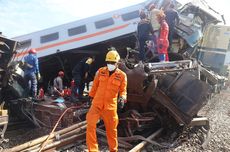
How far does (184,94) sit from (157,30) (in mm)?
2368

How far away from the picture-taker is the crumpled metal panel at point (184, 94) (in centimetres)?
723

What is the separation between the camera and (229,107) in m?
13.2

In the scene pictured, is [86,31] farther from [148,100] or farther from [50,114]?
[148,100]

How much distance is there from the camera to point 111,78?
5.80 meters

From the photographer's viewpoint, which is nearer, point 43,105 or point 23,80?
point 43,105

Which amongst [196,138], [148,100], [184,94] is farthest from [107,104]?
[196,138]

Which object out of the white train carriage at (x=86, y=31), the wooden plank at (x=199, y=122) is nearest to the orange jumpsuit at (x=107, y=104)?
the wooden plank at (x=199, y=122)

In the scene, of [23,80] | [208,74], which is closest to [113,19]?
[23,80]

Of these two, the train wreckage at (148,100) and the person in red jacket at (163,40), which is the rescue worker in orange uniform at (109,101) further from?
the person in red jacket at (163,40)

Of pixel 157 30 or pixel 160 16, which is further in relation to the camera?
pixel 157 30

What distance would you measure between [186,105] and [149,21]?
2902 millimetres

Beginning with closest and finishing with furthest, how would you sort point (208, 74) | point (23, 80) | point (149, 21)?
point (208, 74), point (149, 21), point (23, 80)

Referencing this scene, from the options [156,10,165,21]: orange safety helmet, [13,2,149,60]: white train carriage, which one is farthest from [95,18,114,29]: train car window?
[156,10,165,21]: orange safety helmet

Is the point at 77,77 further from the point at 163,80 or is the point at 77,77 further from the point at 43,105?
the point at 163,80
